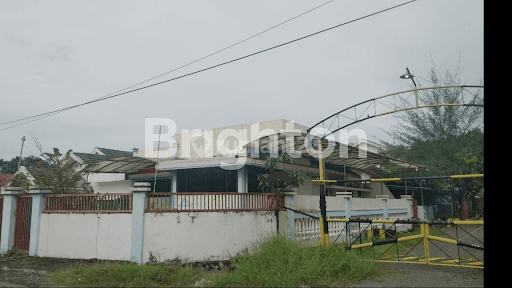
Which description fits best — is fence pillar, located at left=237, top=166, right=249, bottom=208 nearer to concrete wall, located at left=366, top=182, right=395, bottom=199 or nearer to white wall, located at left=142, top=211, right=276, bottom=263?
white wall, located at left=142, top=211, right=276, bottom=263

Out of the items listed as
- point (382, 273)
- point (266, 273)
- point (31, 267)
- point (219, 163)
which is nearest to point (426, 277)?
point (382, 273)

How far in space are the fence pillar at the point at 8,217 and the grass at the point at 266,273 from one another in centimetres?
521

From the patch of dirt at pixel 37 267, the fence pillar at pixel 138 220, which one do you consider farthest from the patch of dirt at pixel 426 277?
the fence pillar at pixel 138 220

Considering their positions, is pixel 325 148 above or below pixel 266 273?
above

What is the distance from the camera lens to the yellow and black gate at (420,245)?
8047mm

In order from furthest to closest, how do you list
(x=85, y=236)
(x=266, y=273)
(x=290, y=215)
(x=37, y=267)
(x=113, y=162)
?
(x=113, y=162), (x=290, y=215), (x=85, y=236), (x=37, y=267), (x=266, y=273)

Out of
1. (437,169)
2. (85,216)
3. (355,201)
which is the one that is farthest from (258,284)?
(437,169)

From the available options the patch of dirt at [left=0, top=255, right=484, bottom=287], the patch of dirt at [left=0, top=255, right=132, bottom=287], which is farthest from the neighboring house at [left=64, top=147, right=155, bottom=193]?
the patch of dirt at [left=0, top=255, right=484, bottom=287]

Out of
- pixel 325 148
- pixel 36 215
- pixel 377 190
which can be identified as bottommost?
pixel 36 215

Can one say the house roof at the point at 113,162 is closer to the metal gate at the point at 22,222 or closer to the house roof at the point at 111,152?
the house roof at the point at 111,152

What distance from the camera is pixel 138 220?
31.6ft

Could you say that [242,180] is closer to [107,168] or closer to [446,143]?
[107,168]

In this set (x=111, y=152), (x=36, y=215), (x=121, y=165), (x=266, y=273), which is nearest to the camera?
(x=266, y=273)

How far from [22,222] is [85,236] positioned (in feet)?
10.5
